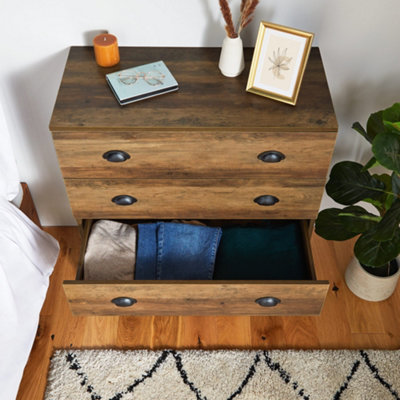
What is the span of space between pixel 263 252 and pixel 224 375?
1.38 ft

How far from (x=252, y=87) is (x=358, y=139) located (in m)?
0.58

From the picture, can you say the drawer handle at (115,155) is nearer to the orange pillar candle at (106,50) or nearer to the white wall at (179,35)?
the orange pillar candle at (106,50)

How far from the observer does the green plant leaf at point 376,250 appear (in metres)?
1.36

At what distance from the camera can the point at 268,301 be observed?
144 cm

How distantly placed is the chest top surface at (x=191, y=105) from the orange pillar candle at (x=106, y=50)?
0.02m

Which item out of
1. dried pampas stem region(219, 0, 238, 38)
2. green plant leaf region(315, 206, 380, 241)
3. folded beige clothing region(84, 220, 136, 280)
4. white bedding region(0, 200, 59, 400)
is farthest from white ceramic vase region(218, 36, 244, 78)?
white bedding region(0, 200, 59, 400)

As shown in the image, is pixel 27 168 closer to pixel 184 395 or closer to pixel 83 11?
pixel 83 11

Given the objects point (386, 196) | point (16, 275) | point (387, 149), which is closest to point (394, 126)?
point (387, 149)

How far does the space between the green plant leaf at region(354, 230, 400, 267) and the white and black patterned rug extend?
0.43 meters

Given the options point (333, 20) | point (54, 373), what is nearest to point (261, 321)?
point (54, 373)

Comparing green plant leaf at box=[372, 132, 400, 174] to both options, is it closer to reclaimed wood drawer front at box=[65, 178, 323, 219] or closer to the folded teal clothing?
reclaimed wood drawer front at box=[65, 178, 323, 219]

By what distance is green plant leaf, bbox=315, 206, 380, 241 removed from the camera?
145 cm

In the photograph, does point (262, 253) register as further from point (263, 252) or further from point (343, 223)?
point (343, 223)

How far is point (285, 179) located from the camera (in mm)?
1375
